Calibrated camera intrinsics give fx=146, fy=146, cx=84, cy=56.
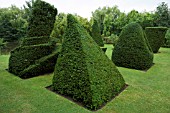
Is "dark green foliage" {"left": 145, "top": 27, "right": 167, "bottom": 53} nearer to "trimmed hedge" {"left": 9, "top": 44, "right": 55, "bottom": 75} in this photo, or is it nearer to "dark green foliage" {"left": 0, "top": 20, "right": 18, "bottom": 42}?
"trimmed hedge" {"left": 9, "top": 44, "right": 55, "bottom": 75}

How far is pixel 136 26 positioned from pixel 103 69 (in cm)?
494

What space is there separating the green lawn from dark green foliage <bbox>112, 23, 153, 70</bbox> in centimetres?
186

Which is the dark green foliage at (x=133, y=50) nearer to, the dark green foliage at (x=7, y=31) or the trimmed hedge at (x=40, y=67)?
the trimmed hedge at (x=40, y=67)

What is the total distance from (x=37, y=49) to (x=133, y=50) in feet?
16.7

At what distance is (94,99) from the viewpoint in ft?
13.1

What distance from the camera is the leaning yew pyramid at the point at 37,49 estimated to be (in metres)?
6.50

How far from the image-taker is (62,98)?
14.9 ft

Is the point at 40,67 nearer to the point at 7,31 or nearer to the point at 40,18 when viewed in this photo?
the point at 40,18

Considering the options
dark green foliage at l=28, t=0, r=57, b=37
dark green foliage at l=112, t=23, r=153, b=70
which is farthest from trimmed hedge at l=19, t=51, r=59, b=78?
dark green foliage at l=112, t=23, r=153, b=70

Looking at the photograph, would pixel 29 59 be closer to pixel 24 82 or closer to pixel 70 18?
pixel 24 82

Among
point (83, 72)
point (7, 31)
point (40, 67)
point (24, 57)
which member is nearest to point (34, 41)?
point (24, 57)

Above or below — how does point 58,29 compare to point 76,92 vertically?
above

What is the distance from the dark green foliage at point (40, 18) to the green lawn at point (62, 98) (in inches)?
89.7

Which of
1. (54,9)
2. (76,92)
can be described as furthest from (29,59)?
(76,92)
